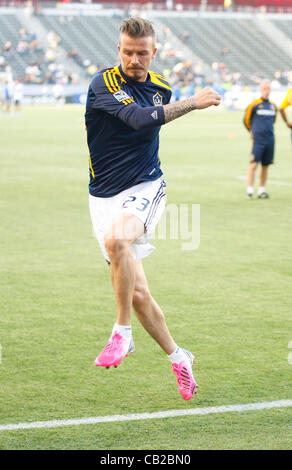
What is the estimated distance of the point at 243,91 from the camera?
5188 cm

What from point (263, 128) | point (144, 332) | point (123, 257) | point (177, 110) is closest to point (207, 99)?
point (177, 110)

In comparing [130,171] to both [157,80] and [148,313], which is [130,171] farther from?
[148,313]

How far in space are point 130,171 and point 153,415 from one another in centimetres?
152

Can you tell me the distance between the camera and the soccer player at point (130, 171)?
4.68 meters

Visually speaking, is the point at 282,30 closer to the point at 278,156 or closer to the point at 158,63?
the point at 158,63

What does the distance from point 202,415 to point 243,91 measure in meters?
48.8

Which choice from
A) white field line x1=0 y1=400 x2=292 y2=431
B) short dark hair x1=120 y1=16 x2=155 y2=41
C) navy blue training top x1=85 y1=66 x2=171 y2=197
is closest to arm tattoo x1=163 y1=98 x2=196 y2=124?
navy blue training top x1=85 y1=66 x2=171 y2=197

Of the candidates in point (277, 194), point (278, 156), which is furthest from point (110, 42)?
point (277, 194)

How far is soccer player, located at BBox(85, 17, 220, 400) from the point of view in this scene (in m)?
4.68

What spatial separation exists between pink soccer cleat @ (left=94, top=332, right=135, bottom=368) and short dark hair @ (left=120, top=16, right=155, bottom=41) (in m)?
1.82

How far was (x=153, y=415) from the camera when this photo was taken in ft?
15.1

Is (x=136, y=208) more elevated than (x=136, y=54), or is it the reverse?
(x=136, y=54)
